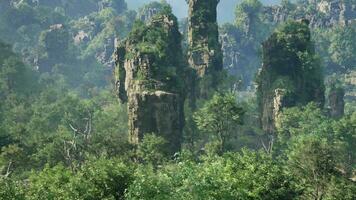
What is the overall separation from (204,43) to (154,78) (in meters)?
23.8

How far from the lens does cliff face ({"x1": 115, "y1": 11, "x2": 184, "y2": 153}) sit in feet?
241

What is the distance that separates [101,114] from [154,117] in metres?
27.1

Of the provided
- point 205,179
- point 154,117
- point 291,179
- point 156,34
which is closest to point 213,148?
point 154,117

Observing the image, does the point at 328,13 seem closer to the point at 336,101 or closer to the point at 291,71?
the point at 336,101

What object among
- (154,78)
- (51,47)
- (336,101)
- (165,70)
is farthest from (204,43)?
(51,47)

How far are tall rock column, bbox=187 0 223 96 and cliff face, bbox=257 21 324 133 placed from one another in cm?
990

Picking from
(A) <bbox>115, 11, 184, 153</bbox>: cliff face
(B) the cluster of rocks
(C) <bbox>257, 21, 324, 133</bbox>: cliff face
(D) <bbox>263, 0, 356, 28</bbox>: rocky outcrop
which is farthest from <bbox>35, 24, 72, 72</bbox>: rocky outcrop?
(C) <bbox>257, 21, 324, 133</bbox>: cliff face

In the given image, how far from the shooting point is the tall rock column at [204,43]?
97062 mm

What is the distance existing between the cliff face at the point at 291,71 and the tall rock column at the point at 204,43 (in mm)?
9903

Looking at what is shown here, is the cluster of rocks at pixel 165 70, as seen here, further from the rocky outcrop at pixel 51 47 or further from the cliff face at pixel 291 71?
the rocky outcrop at pixel 51 47

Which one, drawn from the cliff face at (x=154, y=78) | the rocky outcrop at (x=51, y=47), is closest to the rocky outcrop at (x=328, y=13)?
the rocky outcrop at (x=51, y=47)

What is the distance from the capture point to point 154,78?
77875 millimetres

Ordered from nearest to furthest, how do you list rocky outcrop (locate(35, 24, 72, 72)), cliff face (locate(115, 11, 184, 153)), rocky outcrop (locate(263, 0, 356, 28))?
cliff face (locate(115, 11, 184, 153)) → rocky outcrop (locate(35, 24, 72, 72)) → rocky outcrop (locate(263, 0, 356, 28))

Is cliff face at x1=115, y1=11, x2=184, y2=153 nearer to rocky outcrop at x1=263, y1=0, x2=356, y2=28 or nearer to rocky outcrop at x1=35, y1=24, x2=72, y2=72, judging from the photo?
rocky outcrop at x1=35, y1=24, x2=72, y2=72
